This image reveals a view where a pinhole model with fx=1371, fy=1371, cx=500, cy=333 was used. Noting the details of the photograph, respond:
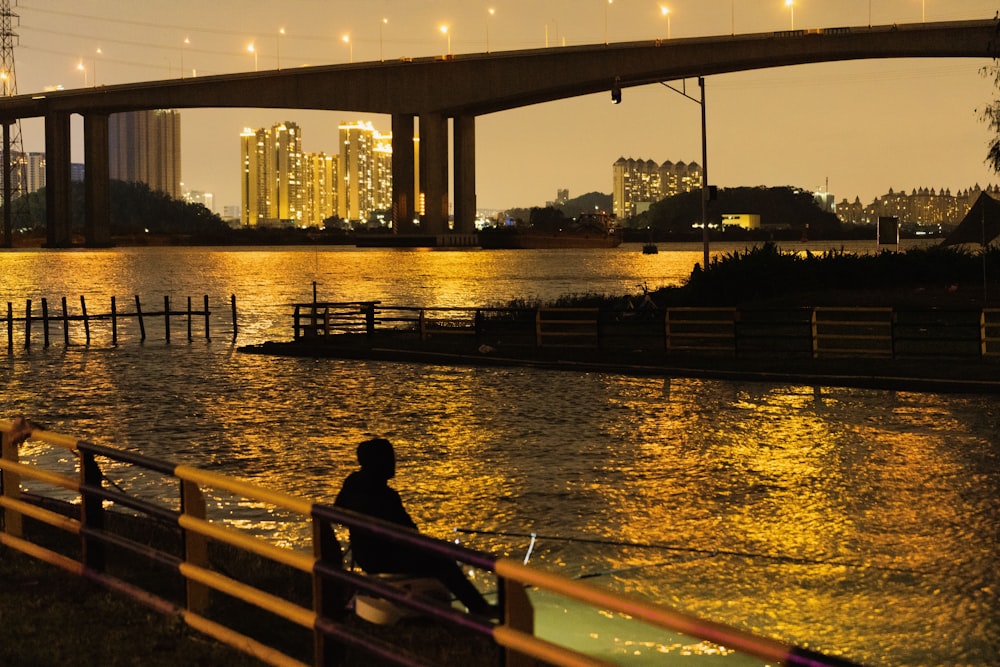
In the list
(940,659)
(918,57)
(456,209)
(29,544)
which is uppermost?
Result: (918,57)

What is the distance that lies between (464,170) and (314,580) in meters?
134

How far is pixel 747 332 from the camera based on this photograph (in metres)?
34.8

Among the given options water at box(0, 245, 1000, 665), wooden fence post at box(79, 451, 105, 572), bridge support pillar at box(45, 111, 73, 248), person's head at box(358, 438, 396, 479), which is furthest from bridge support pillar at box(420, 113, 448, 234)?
person's head at box(358, 438, 396, 479)

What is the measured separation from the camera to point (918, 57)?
373ft

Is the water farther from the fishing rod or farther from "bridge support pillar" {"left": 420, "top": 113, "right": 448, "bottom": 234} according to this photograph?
"bridge support pillar" {"left": 420, "top": 113, "right": 448, "bottom": 234}

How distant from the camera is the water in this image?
8930mm

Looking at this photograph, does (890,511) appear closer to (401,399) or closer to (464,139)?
(401,399)

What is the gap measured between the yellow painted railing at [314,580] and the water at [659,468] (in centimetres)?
308

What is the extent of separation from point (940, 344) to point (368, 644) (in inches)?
1088

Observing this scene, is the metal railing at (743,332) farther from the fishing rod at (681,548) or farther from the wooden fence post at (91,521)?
the wooden fence post at (91,521)

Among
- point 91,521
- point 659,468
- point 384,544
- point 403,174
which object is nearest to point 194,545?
point 384,544

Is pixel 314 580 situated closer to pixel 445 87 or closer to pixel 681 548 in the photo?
pixel 681 548

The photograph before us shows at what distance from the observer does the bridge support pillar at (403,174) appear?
5108 inches

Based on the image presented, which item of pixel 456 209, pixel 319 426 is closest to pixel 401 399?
pixel 319 426
